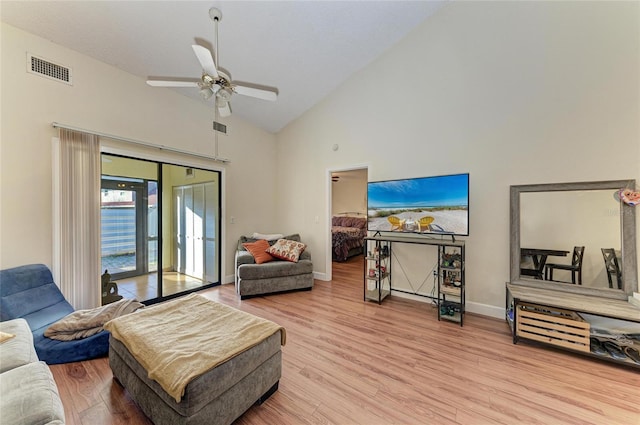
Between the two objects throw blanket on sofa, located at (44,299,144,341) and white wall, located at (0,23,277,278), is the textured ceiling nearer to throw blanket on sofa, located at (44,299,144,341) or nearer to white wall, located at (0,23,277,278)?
white wall, located at (0,23,277,278)

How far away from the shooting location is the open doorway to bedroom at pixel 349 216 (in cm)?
582

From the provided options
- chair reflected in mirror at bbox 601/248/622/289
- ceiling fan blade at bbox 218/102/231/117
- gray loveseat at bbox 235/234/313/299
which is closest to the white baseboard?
chair reflected in mirror at bbox 601/248/622/289

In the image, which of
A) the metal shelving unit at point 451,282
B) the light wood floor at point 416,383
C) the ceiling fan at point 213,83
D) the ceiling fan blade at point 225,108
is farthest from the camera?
the metal shelving unit at point 451,282

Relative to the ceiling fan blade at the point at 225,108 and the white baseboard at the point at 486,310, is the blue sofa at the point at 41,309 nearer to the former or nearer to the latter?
the ceiling fan blade at the point at 225,108

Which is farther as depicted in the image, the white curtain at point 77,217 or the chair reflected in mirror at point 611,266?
the white curtain at point 77,217

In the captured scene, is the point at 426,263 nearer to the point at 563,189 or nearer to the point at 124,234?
the point at 563,189

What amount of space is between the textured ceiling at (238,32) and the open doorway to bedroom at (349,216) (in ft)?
7.66

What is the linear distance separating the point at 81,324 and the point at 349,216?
6822 mm

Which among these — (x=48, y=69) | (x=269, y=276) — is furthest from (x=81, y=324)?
(x=48, y=69)

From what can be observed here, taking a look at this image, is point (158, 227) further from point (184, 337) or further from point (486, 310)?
point (486, 310)

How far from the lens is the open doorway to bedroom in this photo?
19.1 feet

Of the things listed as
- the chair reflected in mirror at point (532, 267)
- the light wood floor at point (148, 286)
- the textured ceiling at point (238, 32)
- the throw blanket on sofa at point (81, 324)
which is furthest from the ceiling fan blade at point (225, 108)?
the chair reflected in mirror at point (532, 267)

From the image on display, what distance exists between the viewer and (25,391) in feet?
3.58

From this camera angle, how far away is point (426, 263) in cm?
331
